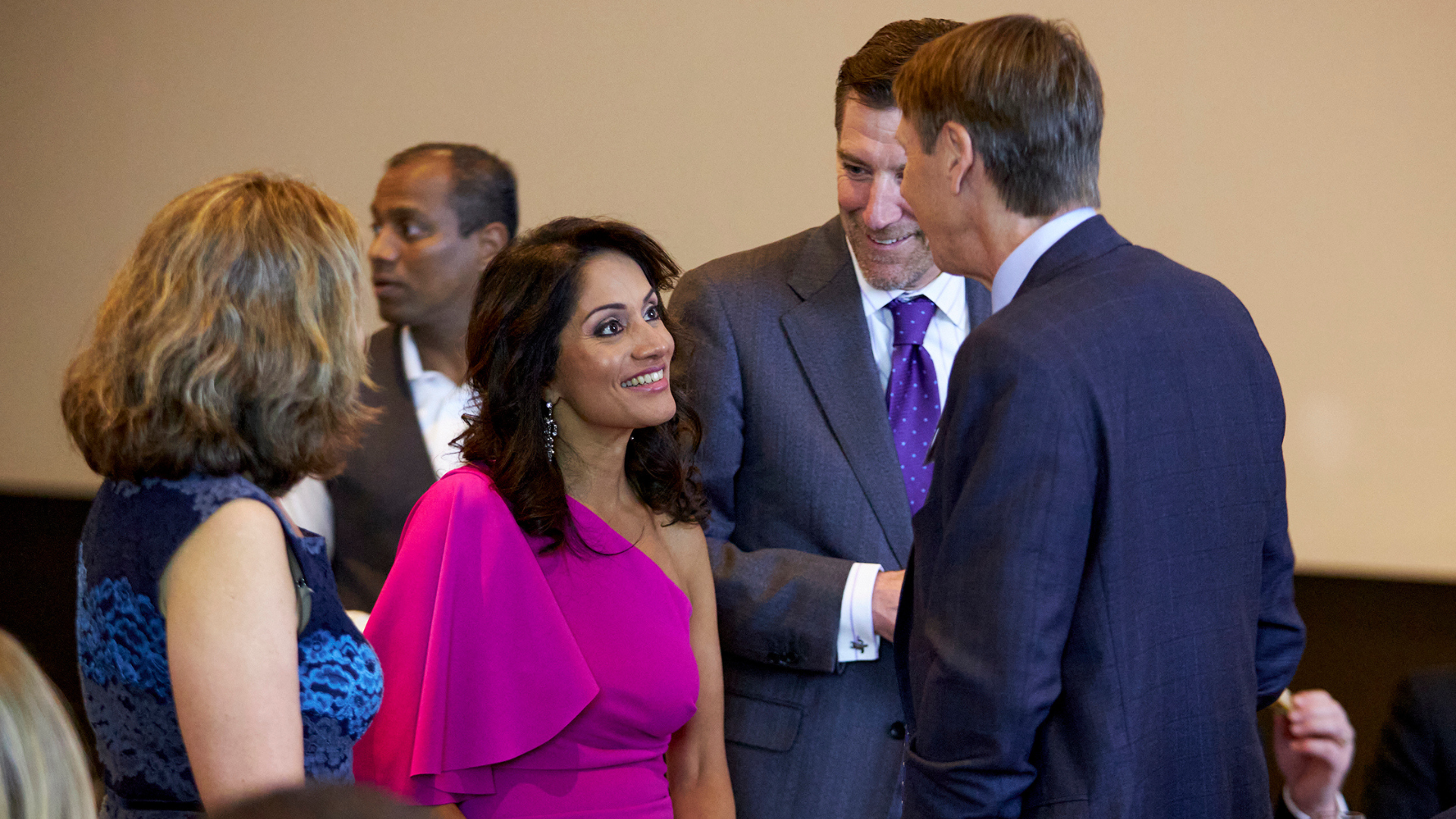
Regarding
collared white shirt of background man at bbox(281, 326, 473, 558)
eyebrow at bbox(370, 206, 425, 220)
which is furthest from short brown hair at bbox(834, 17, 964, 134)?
eyebrow at bbox(370, 206, 425, 220)

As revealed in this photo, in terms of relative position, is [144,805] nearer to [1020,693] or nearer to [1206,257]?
[1020,693]

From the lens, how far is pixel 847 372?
203 cm

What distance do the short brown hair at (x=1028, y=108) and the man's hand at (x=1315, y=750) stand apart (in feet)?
3.41

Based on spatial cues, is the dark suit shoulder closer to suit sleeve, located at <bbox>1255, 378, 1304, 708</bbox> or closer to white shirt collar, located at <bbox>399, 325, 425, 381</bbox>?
suit sleeve, located at <bbox>1255, 378, 1304, 708</bbox>

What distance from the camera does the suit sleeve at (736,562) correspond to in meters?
1.92

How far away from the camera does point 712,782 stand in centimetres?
200

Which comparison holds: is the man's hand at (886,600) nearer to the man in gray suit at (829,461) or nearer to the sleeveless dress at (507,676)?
the man in gray suit at (829,461)

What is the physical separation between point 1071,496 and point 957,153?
0.41 m

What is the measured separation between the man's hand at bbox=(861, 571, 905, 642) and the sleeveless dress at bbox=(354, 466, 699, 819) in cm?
29

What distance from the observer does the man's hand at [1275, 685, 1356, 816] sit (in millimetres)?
2039

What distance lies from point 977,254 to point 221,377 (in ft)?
2.69

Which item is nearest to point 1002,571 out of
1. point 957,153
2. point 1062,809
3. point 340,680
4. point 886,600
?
point 1062,809

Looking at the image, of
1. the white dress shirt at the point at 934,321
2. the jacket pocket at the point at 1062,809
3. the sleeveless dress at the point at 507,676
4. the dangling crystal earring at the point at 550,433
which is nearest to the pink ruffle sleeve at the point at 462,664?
the sleeveless dress at the point at 507,676

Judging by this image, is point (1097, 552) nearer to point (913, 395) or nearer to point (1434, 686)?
point (913, 395)
